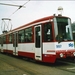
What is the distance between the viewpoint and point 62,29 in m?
13.8

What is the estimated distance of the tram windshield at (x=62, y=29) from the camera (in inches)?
531

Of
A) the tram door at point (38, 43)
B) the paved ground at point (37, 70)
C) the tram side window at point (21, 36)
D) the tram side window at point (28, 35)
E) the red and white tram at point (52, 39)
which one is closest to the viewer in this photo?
the paved ground at point (37, 70)

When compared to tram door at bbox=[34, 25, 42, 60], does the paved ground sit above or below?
below

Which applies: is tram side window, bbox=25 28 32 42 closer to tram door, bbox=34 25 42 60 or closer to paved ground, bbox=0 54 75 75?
tram door, bbox=34 25 42 60

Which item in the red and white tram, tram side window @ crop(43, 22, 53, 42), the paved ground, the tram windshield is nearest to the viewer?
the paved ground

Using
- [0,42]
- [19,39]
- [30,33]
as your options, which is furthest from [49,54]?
[0,42]

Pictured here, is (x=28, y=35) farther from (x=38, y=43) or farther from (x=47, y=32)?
(x=47, y=32)

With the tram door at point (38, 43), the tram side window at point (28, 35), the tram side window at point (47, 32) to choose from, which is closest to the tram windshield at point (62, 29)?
the tram side window at point (47, 32)

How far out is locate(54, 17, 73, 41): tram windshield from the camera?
44.2ft

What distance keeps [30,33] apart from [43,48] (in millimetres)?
2951

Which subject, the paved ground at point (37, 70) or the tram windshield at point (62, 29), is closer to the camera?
the paved ground at point (37, 70)

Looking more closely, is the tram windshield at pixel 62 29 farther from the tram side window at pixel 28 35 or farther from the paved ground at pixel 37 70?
the tram side window at pixel 28 35

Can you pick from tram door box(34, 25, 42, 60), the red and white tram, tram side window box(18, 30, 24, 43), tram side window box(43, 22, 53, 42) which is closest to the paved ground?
the red and white tram

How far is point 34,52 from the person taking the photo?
15.7m
